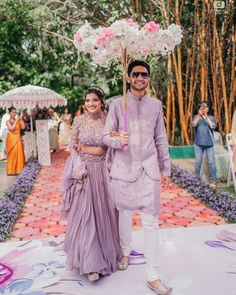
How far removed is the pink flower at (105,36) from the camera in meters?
2.47

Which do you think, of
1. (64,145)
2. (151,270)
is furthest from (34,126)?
(151,270)

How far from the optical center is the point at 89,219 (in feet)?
→ 8.96

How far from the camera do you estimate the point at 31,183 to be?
6340 millimetres

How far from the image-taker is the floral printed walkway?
4.02 metres

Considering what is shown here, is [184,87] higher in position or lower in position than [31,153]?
higher

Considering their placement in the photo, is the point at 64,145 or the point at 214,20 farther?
the point at 64,145

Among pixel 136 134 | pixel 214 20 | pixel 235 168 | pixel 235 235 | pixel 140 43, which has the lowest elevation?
pixel 235 235

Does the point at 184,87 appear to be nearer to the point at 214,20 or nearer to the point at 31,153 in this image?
the point at 214,20

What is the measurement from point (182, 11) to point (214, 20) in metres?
1.30

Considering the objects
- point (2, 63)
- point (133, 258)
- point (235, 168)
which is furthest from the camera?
point (2, 63)

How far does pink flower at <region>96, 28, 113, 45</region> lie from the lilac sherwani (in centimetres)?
38

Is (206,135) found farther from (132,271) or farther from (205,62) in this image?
(205,62)

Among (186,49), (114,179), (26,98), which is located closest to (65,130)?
(26,98)

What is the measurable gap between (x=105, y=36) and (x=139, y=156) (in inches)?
30.6
